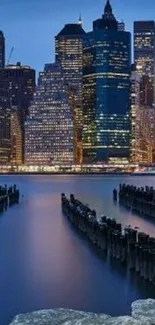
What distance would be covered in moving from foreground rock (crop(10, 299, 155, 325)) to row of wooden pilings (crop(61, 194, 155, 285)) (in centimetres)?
617

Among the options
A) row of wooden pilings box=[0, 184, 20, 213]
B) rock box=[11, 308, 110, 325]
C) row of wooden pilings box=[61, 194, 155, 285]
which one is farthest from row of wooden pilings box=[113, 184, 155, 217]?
rock box=[11, 308, 110, 325]

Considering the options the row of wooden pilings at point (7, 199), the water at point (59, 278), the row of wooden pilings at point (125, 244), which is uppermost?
the row of wooden pilings at point (125, 244)

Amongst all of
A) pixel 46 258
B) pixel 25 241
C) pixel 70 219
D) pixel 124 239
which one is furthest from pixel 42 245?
pixel 70 219

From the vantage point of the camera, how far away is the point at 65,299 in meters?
19.0

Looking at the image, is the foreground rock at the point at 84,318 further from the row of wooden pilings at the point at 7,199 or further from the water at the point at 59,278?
the row of wooden pilings at the point at 7,199

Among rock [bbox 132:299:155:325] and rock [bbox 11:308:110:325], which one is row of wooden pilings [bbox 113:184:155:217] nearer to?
rock [bbox 132:299:155:325]

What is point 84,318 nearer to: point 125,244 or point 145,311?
point 145,311

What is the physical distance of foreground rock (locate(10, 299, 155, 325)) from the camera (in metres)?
13.4

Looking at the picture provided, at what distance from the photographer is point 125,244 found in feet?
81.3

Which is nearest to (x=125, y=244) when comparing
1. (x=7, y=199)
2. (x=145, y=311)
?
(x=145, y=311)

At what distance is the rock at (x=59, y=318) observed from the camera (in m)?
13.7

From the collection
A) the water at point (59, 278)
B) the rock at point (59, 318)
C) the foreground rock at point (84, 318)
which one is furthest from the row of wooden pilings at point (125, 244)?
the rock at point (59, 318)

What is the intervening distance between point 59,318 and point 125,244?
35.9 feet

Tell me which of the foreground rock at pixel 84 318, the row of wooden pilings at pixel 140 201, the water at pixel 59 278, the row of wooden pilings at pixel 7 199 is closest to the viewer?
the foreground rock at pixel 84 318
